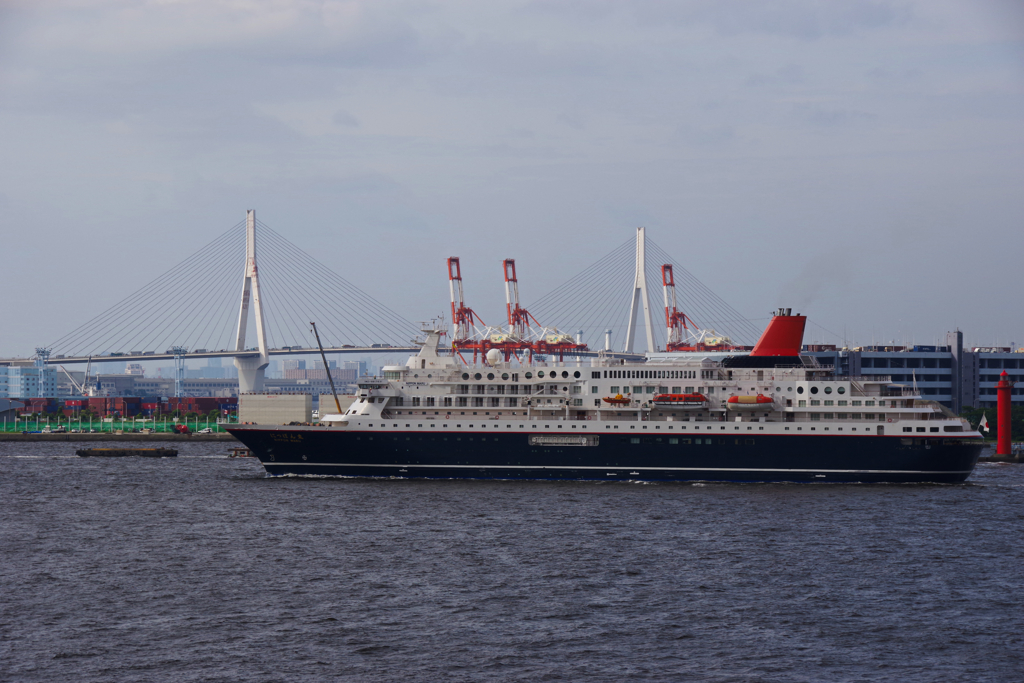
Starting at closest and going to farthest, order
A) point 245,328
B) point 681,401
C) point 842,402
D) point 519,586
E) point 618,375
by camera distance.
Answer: point 519,586 < point 842,402 < point 681,401 < point 618,375 < point 245,328

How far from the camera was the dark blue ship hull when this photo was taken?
3984 cm

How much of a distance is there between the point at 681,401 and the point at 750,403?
2514 mm

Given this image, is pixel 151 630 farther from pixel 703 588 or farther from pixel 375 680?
pixel 703 588

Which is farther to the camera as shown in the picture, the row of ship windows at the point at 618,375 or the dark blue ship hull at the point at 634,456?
the row of ship windows at the point at 618,375

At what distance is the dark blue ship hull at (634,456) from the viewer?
39.8m

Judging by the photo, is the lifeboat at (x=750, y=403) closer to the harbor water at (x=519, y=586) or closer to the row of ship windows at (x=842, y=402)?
the row of ship windows at (x=842, y=402)

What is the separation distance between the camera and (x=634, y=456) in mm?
40562

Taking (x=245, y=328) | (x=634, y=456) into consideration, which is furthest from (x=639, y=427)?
(x=245, y=328)

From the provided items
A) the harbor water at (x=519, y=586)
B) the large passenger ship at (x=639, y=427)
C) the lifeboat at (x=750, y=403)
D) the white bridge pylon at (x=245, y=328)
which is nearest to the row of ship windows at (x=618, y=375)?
the large passenger ship at (x=639, y=427)

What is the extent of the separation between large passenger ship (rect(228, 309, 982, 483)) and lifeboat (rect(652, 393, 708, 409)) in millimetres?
50

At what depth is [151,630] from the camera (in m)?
19.4

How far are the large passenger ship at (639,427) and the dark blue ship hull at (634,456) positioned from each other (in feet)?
0.13

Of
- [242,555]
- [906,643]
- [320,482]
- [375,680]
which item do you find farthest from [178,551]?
[906,643]

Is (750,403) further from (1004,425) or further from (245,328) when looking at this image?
(245,328)
